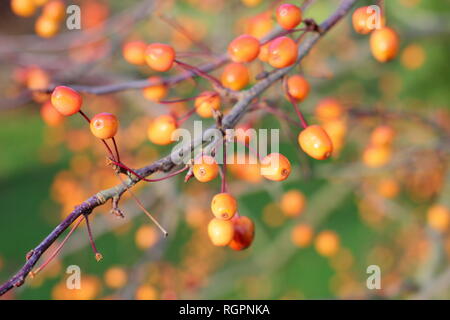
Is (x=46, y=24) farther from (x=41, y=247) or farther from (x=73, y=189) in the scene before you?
(x=73, y=189)

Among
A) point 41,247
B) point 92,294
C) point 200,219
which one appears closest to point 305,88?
point 41,247

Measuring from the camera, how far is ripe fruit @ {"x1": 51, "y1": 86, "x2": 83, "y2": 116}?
5.89 ft

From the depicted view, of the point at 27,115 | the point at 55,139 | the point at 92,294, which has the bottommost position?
the point at 92,294

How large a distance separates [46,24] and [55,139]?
20.6 feet

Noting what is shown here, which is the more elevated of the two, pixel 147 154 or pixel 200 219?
pixel 147 154

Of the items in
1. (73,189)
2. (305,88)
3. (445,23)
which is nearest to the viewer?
(305,88)

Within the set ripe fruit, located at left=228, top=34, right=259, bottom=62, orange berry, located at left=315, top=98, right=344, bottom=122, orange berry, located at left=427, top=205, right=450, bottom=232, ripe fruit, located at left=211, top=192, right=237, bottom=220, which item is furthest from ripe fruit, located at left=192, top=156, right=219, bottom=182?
orange berry, located at left=427, top=205, right=450, bottom=232

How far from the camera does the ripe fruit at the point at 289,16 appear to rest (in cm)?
198

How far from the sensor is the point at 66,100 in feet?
5.89

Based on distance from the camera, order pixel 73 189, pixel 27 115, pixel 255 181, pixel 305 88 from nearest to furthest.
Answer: pixel 305 88, pixel 255 181, pixel 73 189, pixel 27 115

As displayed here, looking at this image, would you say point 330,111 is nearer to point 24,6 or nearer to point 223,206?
point 223,206

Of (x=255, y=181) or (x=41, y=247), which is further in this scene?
(x=255, y=181)

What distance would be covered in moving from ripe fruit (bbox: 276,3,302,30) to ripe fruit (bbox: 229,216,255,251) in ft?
2.89

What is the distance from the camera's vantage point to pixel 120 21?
3.77 m
